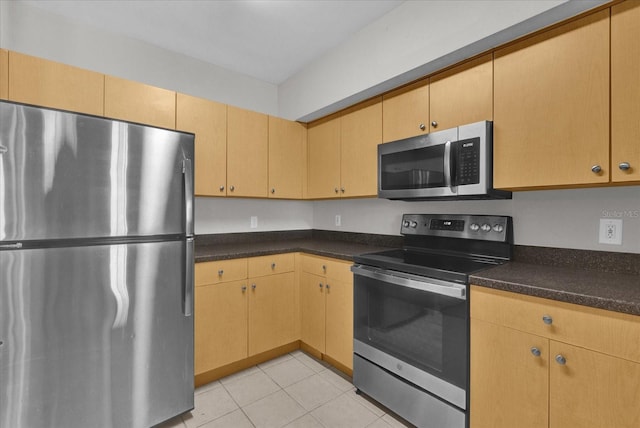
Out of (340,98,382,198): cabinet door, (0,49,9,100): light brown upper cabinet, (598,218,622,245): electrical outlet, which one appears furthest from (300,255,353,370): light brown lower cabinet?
(0,49,9,100): light brown upper cabinet

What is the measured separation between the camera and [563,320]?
1.15 metres

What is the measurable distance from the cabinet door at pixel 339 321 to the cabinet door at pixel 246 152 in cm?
106

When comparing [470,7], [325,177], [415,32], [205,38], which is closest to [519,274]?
[470,7]

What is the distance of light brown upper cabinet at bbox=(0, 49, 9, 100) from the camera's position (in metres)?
1.58

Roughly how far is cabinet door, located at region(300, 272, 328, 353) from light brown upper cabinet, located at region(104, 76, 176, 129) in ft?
5.22

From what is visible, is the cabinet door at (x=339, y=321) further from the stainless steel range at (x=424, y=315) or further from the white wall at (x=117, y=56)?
the white wall at (x=117, y=56)

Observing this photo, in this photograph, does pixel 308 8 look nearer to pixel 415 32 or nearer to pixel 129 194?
pixel 415 32

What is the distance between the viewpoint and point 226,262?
7.04 feet

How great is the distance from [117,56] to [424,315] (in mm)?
2843

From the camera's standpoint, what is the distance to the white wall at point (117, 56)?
192 cm

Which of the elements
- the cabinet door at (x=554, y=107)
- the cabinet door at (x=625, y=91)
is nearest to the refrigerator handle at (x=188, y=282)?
the cabinet door at (x=554, y=107)

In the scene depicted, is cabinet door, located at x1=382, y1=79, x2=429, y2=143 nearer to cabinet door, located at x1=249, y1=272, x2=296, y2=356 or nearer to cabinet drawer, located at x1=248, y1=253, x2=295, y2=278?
cabinet drawer, located at x1=248, y1=253, x2=295, y2=278

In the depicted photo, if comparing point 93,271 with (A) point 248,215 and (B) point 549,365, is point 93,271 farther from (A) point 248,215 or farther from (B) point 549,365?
Answer: (B) point 549,365

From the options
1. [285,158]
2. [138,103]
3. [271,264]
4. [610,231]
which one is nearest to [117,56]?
[138,103]
